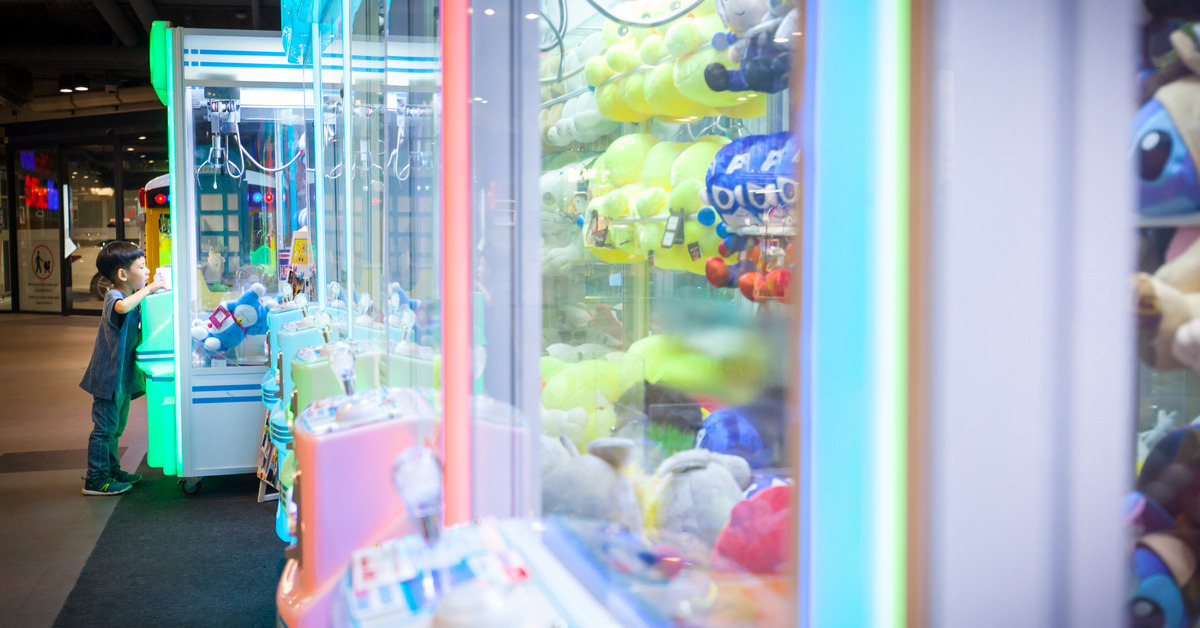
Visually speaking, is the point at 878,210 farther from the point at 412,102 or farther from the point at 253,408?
the point at 253,408

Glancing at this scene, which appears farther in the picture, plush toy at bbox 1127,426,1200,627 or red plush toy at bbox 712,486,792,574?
red plush toy at bbox 712,486,792,574

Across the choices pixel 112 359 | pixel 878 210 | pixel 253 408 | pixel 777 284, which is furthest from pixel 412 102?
pixel 112 359

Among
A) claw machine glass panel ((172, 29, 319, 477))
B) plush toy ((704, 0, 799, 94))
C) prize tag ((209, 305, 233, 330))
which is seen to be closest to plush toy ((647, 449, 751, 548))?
plush toy ((704, 0, 799, 94))

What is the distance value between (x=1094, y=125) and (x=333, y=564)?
1.27 m

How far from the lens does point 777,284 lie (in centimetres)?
72

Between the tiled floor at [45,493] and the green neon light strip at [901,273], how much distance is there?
300 centimetres

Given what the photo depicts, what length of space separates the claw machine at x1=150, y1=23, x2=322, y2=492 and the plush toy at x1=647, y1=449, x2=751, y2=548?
314 cm

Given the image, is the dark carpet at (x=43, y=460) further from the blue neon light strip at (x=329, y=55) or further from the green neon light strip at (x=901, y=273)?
the green neon light strip at (x=901, y=273)

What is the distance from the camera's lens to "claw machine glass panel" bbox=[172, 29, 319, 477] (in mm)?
3834

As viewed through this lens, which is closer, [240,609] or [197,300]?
[240,609]

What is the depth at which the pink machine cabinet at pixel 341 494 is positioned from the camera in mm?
1363

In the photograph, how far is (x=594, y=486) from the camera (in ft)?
3.40

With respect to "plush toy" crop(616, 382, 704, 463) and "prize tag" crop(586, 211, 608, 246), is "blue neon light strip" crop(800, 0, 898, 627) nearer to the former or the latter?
"plush toy" crop(616, 382, 704, 463)

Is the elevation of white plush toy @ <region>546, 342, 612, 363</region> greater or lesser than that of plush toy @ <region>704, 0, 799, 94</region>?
lesser
